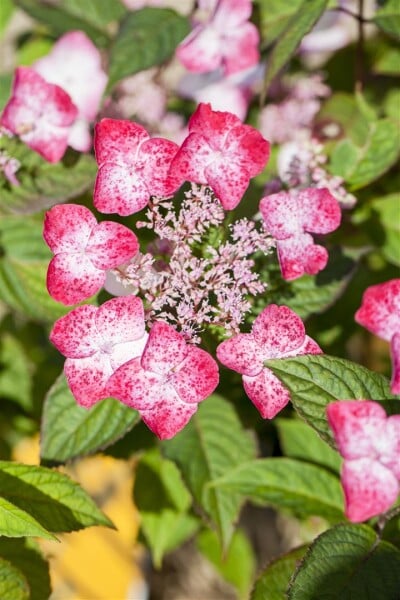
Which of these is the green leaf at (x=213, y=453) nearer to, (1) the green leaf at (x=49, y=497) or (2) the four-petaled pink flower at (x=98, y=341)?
(1) the green leaf at (x=49, y=497)

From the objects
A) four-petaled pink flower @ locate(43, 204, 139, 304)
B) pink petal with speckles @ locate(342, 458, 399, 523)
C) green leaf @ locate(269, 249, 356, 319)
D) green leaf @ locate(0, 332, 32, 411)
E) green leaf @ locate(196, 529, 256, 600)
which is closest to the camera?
pink petal with speckles @ locate(342, 458, 399, 523)

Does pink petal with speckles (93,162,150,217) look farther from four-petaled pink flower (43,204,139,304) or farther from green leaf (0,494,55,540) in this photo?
green leaf (0,494,55,540)

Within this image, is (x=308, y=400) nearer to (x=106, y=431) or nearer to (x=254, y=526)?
(x=106, y=431)

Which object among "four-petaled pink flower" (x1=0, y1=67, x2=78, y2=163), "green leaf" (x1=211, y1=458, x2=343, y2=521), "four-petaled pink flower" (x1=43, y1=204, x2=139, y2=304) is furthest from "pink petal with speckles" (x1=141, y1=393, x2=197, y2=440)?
"four-petaled pink flower" (x1=0, y1=67, x2=78, y2=163)

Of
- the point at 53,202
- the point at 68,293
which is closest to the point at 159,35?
the point at 53,202

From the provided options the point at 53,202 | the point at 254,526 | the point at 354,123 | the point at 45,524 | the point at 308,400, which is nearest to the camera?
the point at 308,400

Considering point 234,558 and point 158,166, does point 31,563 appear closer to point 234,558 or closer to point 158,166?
point 158,166
